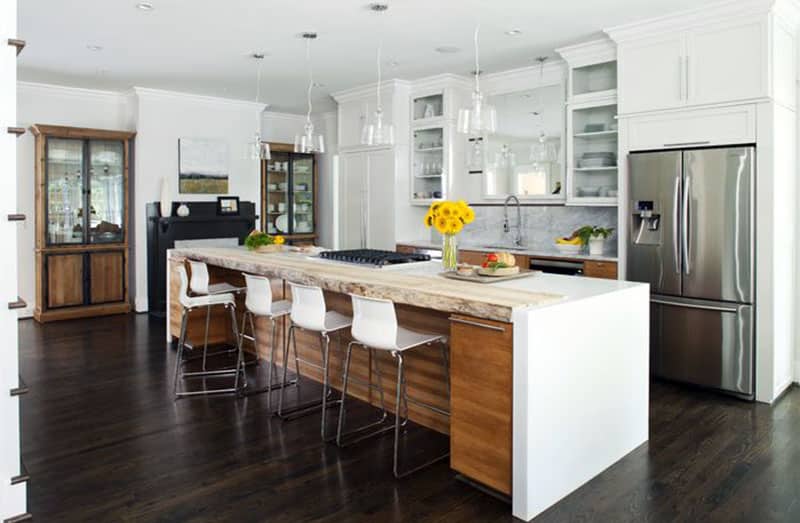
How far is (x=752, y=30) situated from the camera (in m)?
4.14

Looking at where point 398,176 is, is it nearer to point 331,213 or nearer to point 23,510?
point 331,213

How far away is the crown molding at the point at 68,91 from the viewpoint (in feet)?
22.9

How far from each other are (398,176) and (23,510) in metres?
5.34

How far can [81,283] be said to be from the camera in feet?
23.4

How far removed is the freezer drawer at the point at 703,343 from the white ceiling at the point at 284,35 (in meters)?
2.18

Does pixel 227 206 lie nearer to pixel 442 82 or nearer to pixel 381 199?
pixel 381 199

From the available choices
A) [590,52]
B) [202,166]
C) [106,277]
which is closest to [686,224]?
[590,52]

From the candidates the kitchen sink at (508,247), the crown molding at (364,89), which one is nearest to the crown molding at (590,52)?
the kitchen sink at (508,247)

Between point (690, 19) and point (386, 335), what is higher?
point (690, 19)

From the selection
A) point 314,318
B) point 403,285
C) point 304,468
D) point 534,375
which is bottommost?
point 304,468

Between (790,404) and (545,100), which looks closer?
(790,404)

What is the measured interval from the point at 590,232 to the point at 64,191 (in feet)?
19.4

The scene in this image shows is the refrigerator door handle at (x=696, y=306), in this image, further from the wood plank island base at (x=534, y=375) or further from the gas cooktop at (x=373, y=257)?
the gas cooktop at (x=373, y=257)

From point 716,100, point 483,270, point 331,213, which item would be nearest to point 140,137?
point 331,213
